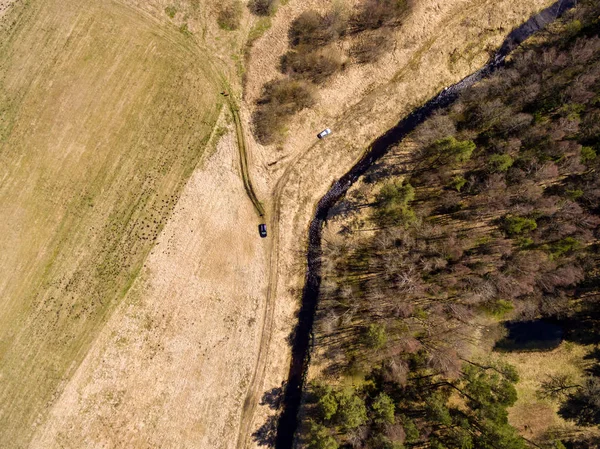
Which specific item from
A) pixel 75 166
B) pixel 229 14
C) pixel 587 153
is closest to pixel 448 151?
pixel 587 153

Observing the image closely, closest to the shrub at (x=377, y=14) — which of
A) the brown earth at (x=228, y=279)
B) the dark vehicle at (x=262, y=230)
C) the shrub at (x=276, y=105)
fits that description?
the brown earth at (x=228, y=279)

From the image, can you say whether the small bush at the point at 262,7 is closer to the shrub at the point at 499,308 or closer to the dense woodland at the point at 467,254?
the dense woodland at the point at 467,254

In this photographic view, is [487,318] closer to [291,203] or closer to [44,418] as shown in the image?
[291,203]

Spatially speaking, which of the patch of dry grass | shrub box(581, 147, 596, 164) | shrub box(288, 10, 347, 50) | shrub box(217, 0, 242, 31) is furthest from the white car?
the patch of dry grass

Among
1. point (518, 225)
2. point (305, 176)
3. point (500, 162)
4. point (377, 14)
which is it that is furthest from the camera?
point (305, 176)

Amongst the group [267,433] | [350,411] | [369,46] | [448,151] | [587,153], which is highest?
[369,46]

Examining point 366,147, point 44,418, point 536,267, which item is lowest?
point 44,418

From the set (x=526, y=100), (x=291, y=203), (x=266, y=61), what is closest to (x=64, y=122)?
(x=266, y=61)

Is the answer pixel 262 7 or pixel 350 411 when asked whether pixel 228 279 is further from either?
pixel 262 7
